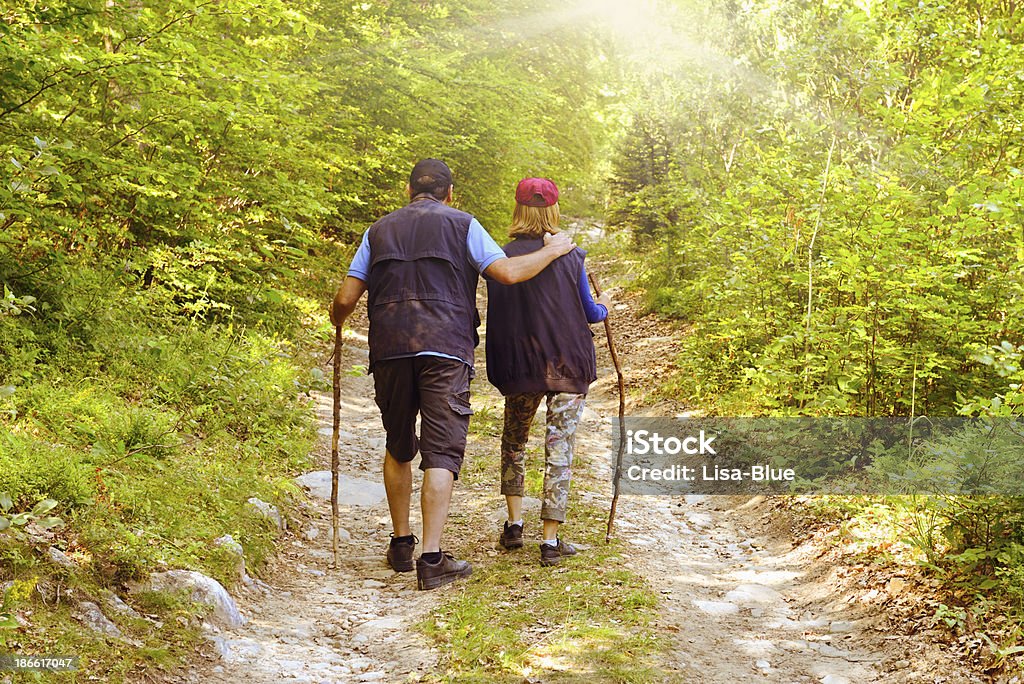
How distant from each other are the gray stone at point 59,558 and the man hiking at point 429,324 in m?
1.86

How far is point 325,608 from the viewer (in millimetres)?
4824

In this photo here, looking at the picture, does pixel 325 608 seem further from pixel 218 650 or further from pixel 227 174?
pixel 227 174

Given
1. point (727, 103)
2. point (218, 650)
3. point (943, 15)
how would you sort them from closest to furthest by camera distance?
point (218, 650)
point (943, 15)
point (727, 103)

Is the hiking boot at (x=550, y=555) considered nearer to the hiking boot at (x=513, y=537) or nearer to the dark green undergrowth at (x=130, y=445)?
the hiking boot at (x=513, y=537)

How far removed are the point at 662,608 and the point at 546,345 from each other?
1.74 meters

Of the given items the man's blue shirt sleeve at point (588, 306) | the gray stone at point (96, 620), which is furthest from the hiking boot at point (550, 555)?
the gray stone at point (96, 620)

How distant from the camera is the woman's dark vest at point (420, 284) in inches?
192

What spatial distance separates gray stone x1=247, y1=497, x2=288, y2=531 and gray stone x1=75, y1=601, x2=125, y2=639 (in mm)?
1876

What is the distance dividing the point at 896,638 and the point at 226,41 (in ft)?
22.7

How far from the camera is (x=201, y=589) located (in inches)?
168

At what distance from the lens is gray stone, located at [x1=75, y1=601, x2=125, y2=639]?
3.63 meters

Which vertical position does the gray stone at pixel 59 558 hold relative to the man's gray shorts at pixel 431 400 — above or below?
below

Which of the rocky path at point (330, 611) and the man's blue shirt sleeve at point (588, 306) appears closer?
the rocky path at point (330, 611)

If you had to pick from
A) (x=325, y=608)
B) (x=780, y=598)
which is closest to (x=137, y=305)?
(x=325, y=608)
